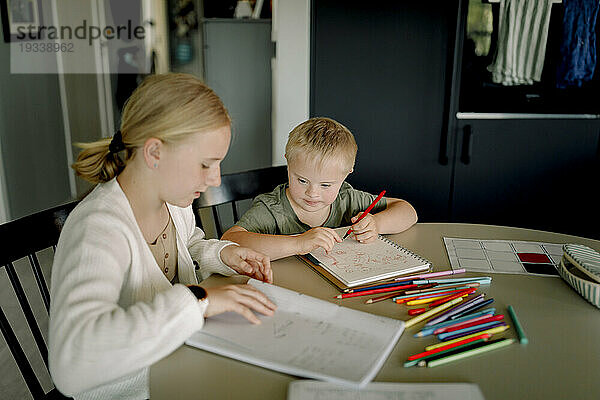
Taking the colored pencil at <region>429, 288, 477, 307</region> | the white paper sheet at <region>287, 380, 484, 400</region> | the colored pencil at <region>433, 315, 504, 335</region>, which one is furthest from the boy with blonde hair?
the white paper sheet at <region>287, 380, 484, 400</region>

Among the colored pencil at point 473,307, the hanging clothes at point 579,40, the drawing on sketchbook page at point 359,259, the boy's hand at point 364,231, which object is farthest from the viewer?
the hanging clothes at point 579,40

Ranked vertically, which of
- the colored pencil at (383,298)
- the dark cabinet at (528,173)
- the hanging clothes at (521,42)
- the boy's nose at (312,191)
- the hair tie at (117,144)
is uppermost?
the hanging clothes at (521,42)

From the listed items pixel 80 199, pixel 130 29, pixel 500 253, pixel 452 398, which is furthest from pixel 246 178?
pixel 130 29

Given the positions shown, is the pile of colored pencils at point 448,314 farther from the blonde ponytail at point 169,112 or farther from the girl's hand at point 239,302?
the blonde ponytail at point 169,112

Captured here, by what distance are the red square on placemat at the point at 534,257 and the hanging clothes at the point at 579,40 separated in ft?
6.03

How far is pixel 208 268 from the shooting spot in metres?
1.23

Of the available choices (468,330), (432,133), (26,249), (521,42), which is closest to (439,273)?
(468,330)

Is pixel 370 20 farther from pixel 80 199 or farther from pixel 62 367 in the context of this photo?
pixel 62 367

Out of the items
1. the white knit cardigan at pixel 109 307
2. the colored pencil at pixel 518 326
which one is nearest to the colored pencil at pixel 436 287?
the colored pencil at pixel 518 326

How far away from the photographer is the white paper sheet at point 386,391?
0.75 m

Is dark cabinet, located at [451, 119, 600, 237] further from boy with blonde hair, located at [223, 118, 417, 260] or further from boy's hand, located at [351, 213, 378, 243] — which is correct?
boy's hand, located at [351, 213, 378, 243]

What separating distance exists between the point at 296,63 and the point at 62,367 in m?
2.29

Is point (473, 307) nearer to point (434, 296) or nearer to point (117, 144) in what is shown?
point (434, 296)

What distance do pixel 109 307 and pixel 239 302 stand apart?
8.4 inches
